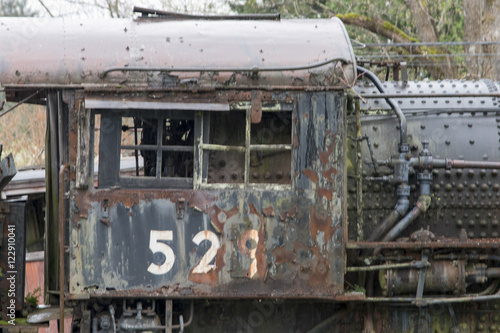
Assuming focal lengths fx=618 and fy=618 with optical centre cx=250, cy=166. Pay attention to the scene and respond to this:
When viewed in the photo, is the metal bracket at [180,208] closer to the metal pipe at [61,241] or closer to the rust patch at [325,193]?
the metal pipe at [61,241]

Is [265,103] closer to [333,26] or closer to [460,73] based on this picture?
[333,26]

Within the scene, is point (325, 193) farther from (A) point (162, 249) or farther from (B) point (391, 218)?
(A) point (162, 249)

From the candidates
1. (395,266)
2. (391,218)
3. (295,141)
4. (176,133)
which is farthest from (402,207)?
(176,133)

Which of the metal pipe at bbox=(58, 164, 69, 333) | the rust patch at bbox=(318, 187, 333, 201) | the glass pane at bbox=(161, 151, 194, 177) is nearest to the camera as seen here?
the metal pipe at bbox=(58, 164, 69, 333)

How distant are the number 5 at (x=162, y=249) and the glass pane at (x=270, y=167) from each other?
88cm

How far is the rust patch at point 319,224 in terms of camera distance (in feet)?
17.0

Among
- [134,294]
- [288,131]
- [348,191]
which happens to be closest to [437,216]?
[348,191]

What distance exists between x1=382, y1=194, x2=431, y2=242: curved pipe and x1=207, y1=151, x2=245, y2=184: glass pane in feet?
4.77

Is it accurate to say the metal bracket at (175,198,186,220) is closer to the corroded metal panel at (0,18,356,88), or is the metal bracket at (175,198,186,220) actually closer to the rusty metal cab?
the rusty metal cab

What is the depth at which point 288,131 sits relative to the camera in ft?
17.9

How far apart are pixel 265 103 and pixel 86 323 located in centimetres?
239

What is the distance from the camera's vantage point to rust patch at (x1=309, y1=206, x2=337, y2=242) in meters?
5.19

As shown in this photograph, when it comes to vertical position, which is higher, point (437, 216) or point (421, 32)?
point (421, 32)

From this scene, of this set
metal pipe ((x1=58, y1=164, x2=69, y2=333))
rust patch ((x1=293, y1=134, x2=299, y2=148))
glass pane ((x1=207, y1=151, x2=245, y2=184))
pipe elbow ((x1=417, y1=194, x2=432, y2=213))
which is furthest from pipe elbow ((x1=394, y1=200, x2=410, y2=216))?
metal pipe ((x1=58, y1=164, x2=69, y2=333))
